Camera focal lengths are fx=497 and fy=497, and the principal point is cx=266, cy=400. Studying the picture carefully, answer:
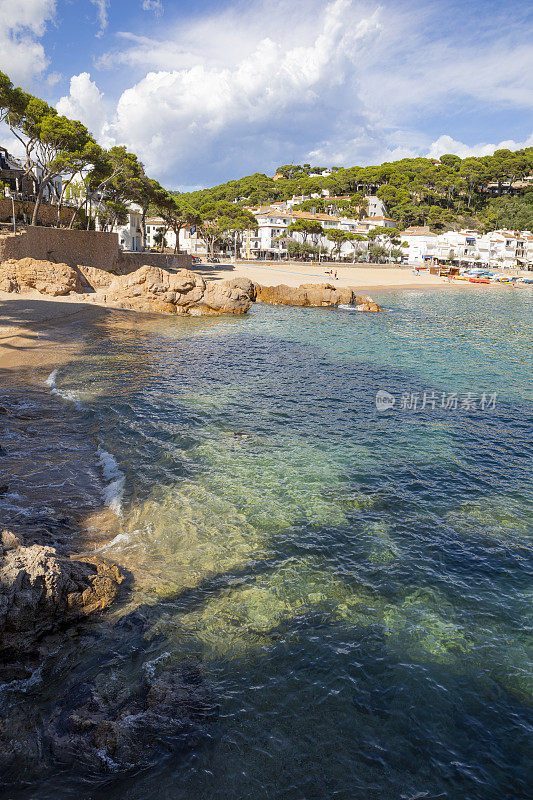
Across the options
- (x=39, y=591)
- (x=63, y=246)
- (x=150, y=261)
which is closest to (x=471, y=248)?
(x=150, y=261)

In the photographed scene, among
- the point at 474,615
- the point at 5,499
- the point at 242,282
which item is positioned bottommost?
the point at 474,615

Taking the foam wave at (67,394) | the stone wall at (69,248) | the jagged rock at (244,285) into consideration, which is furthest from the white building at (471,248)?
the foam wave at (67,394)

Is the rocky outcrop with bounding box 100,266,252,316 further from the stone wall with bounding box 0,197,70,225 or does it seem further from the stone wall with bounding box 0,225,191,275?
the stone wall with bounding box 0,197,70,225

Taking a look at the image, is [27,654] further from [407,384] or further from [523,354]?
[523,354]

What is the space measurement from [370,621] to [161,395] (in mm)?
14245

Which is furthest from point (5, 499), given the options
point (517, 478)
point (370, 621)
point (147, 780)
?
point (517, 478)

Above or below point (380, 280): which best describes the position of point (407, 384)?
below

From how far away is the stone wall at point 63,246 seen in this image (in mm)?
40031

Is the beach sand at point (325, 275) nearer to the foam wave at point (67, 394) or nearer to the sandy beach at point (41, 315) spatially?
the sandy beach at point (41, 315)

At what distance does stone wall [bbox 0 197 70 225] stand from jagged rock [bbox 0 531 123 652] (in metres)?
47.5

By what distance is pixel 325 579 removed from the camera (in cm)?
948

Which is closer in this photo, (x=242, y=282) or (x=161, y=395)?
(x=161, y=395)

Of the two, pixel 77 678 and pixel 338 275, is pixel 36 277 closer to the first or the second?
pixel 77 678

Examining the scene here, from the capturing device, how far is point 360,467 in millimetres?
14492
